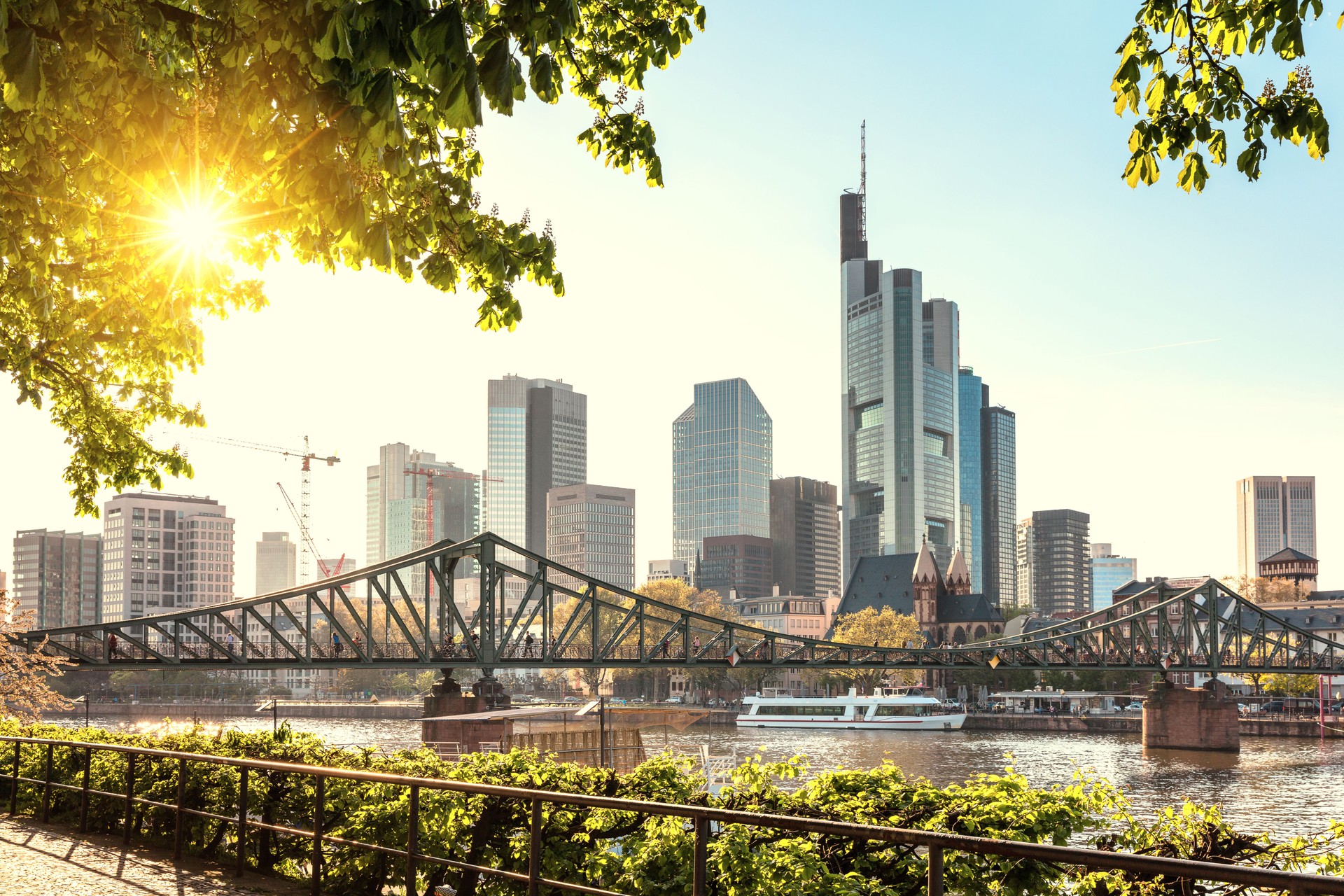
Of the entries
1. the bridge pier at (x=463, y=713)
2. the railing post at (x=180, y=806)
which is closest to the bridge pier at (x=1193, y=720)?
the bridge pier at (x=463, y=713)

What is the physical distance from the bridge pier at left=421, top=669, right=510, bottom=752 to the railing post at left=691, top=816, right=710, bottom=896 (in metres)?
37.0

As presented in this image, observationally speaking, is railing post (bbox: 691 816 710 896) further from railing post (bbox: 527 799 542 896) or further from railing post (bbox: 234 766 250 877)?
railing post (bbox: 234 766 250 877)

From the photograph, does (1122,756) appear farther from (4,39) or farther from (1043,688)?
(4,39)

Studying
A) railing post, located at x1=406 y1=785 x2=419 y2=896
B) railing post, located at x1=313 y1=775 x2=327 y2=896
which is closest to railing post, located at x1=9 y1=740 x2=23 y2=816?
railing post, located at x1=313 y1=775 x2=327 y2=896

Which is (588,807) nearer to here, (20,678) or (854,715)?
(20,678)

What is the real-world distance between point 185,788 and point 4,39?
8.75 m

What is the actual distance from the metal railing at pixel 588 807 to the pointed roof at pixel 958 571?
169385 millimetres

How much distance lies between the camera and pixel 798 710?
111500 mm

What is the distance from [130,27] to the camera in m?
7.32

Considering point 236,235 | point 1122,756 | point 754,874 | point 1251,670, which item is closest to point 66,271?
point 236,235

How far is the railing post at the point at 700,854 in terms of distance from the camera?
23.1ft

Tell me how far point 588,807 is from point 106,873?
581 centimetres

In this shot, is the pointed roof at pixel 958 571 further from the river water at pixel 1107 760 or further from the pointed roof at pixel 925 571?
the river water at pixel 1107 760

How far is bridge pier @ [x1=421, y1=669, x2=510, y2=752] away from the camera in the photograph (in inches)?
1921
